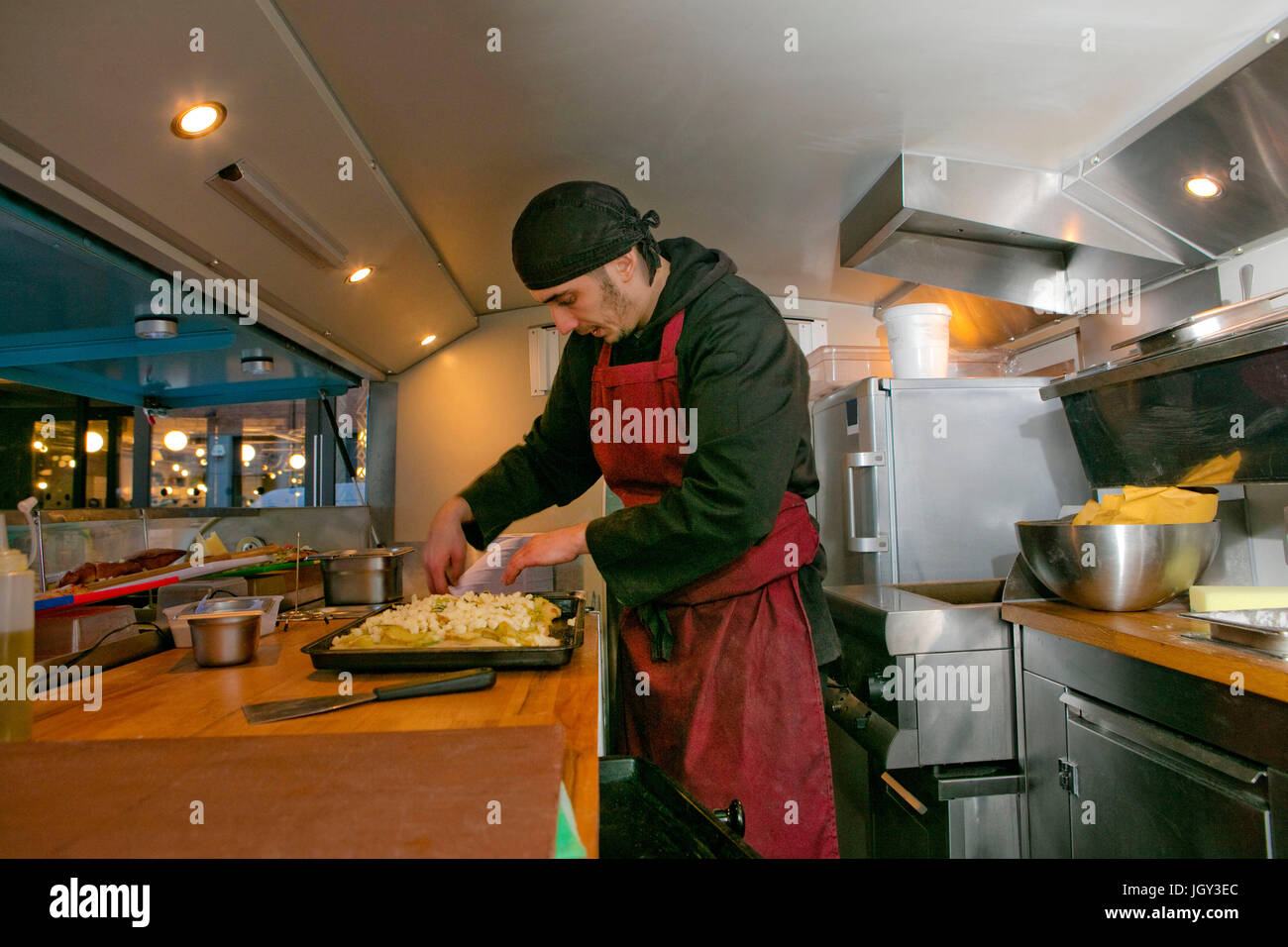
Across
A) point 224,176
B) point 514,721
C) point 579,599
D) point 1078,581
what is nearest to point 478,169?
point 224,176

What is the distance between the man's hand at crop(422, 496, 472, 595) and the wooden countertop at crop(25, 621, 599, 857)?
38 cm

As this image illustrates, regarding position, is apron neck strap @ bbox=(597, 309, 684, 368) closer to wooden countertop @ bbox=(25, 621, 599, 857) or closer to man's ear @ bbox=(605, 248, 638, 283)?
man's ear @ bbox=(605, 248, 638, 283)

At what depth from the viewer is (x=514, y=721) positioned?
28.4 inches

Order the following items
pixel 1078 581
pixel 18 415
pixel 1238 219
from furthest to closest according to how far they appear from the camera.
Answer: pixel 18 415, pixel 1238 219, pixel 1078 581

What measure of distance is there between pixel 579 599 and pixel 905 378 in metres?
1.36

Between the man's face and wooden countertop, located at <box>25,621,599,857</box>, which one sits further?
the man's face

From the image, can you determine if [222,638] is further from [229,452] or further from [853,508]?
[229,452]

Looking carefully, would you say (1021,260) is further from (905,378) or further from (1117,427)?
(1117,427)

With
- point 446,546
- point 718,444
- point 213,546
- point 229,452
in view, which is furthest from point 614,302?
point 229,452

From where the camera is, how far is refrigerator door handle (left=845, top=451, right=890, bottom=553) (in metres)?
2.11

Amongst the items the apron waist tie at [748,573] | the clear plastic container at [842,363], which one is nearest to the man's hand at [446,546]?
the apron waist tie at [748,573]

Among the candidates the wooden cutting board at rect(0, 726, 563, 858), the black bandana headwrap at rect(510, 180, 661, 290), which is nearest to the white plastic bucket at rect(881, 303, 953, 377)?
the black bandana headwrap at rect(510, 180, 661, 290)

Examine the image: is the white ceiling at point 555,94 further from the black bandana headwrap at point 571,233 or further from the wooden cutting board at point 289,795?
the wooden cutting board at point 289,795

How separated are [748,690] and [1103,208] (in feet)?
5.59
